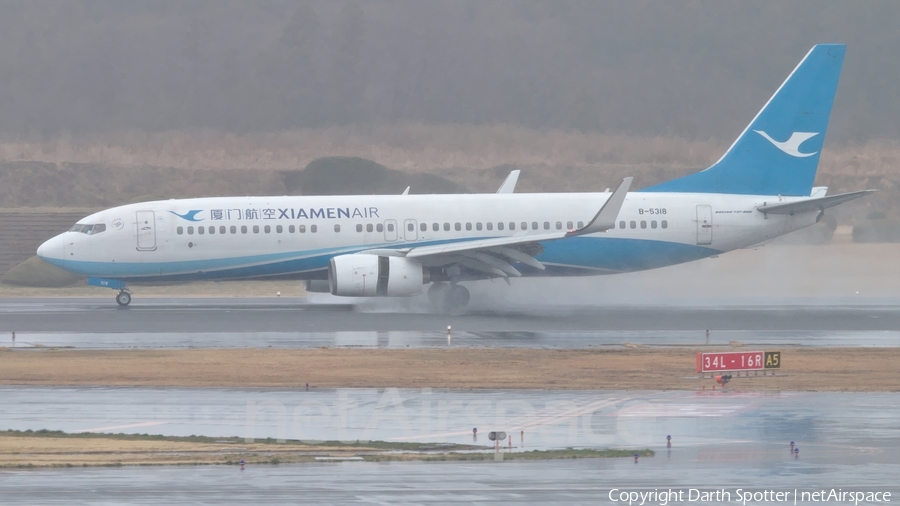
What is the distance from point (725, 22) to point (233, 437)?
36028 millimetres

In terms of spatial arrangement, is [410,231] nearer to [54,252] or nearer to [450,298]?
[450,298]

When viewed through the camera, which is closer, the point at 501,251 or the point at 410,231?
the point at 501,251

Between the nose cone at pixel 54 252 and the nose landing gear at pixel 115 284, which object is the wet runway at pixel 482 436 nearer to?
the nose cone at pixel 54 252

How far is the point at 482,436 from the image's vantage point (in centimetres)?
1421

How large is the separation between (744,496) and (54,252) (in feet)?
86.7

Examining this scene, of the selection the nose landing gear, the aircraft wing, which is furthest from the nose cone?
the aircraft wing

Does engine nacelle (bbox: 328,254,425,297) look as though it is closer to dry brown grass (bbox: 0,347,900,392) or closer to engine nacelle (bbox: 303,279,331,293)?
engine nacelle (bbox: 303,279,331,293)

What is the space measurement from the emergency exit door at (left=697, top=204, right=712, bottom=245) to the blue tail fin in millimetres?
957

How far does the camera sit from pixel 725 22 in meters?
45.1

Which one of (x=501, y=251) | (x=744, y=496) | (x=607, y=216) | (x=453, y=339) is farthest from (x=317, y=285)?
(x=744, y=496)

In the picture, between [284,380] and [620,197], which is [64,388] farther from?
[620,197]

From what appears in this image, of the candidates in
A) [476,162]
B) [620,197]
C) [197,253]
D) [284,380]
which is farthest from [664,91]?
[284,380]

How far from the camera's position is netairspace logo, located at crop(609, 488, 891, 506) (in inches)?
421

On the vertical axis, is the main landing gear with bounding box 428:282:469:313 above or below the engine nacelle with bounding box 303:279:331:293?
below
